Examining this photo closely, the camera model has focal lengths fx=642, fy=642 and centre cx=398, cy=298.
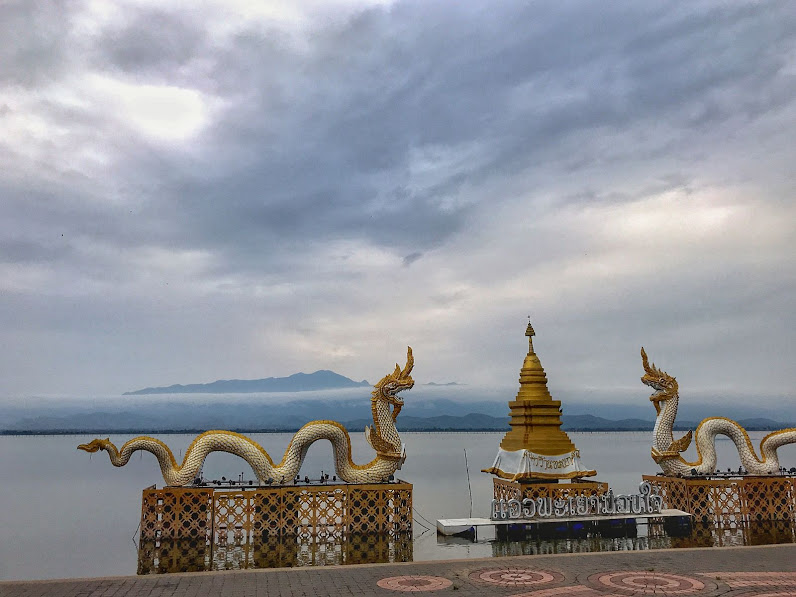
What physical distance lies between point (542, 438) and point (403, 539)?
996 centimetres

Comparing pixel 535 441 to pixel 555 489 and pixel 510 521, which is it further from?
pixel 510 521

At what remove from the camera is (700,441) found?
3181 cm

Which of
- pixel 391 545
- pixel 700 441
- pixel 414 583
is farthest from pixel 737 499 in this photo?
pixel 414 583

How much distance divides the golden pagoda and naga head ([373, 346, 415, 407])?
7.37m

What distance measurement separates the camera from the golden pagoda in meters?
31.3

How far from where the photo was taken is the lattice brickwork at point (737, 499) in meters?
30.2

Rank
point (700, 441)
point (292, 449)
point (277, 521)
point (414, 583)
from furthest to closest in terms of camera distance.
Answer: point (700, 441)
point (292, 449)
point (277, 521)
point (414, 583)

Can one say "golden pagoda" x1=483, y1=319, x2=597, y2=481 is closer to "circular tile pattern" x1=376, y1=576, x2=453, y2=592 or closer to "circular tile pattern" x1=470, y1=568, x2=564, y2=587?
"circular tile pattern" x1=470, y1=568, x2=564, y2=587

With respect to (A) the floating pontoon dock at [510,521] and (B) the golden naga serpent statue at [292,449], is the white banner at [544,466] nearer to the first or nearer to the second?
(A) the floating pontoon dock at [510,521]

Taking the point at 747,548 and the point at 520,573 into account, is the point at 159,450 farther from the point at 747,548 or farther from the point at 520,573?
the point at 747,548

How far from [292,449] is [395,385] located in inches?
206

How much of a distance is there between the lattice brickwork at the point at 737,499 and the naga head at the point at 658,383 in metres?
4.04

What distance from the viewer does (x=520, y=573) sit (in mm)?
18719

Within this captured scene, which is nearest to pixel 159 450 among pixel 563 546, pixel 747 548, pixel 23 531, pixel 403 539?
pixel 403 539
